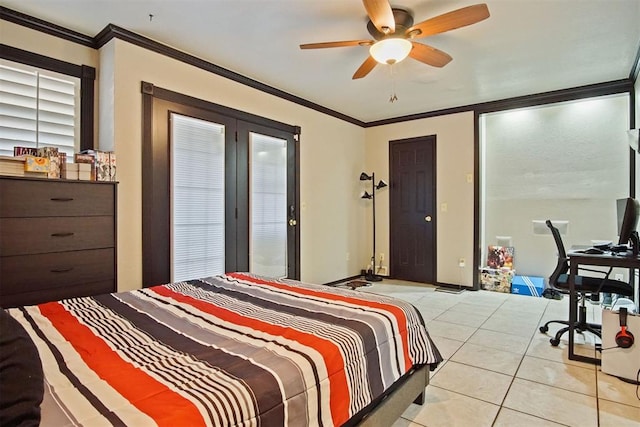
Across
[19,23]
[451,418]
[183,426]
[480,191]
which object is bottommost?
[451,418]

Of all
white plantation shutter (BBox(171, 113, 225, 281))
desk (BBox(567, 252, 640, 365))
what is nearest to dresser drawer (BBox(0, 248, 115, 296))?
white plantation shutter (BBox(171, 113, 225, 281))

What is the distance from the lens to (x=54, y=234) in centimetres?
228

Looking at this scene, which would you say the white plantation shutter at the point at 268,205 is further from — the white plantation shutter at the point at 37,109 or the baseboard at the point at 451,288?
the baseboard at the point at 451,288

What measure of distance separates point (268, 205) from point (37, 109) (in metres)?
2.22

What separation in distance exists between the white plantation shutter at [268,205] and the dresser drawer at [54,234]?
159cm

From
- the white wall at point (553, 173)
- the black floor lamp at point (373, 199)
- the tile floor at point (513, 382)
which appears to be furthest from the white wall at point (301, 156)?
the white wall at point (553, 173)

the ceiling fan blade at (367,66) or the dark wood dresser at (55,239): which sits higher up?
the ceiling fan blade at (367,66)

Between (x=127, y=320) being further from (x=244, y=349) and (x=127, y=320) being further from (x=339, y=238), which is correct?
(x=339, y=238)

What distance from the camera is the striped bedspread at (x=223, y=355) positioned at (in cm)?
92

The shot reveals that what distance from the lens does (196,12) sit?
8.37 feet

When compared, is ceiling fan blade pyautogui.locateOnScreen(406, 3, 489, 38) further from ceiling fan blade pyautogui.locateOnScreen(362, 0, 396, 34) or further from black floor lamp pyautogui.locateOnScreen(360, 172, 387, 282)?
black floor lamp pyautogui.locateOnScreen(360, 172, 387, 282)

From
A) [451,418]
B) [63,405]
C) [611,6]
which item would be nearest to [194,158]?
[63,405]

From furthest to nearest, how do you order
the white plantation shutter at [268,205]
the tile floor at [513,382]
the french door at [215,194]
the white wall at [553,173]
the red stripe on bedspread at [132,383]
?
1. the white wall at [553,173]
2. the white plantation shutter at [268,205]
3. the french door at [215,194]
4. the tile floor at [513,382]
5. the red stripe on bedspread at [132,383]

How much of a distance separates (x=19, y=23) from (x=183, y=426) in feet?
10.4
